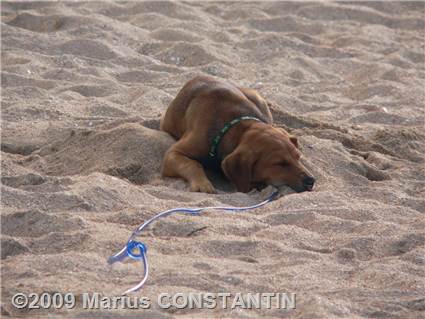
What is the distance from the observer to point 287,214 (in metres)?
5.38

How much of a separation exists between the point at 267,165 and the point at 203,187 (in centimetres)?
41

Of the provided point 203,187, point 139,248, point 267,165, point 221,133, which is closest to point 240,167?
point 267,165

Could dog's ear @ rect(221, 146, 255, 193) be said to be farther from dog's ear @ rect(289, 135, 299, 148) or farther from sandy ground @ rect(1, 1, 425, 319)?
dog's ear @ rect(289, 135, 299, 148)

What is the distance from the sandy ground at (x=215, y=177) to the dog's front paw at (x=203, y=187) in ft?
0.22

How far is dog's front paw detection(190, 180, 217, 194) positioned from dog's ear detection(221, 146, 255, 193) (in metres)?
0.17

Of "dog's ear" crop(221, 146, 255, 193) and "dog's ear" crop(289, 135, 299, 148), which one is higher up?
"dog's ear" crop(289, 135, 299, 148)

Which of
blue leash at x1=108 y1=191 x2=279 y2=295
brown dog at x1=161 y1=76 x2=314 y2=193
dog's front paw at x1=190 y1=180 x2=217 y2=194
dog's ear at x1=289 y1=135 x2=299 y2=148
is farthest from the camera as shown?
dog's ear at x1=289 y1=135 x2=299 y2=148

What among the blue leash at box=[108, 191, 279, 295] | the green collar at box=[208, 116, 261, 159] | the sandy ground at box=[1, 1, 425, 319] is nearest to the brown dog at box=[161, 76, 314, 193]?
the green collar at box=[208, 116, 261, 159]

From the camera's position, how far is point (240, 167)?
606cm

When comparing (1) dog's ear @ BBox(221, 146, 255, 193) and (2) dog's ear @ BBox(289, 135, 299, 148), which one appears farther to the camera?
(2) dog's ear @ BBox(289, 135, 299, 148)

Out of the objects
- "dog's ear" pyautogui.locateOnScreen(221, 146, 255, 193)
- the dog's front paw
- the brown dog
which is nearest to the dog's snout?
the brown dog

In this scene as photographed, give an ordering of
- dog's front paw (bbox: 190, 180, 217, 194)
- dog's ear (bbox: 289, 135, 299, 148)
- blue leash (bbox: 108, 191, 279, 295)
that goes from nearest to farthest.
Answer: blue leash (bbox: 108, 191, 279, 295), dog's front paw (bbox: 190, 180, 217, 194), dog's ear (bbox: 289, 135, 299, 148)

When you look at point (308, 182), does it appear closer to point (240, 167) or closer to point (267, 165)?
point (267, 165)

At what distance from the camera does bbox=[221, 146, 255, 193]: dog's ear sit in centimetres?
605
